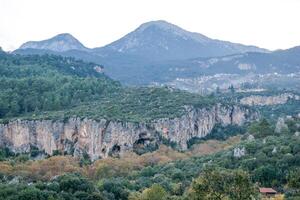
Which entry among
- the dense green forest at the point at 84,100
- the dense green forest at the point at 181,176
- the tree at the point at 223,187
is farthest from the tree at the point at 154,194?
the dense green forest at the point at 84,100

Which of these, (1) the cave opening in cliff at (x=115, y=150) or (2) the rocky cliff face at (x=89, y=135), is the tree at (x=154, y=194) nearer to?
(2) the rocky cliff face at (x=89, y=135)

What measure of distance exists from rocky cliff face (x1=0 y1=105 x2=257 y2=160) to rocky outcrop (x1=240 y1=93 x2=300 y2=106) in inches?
2308

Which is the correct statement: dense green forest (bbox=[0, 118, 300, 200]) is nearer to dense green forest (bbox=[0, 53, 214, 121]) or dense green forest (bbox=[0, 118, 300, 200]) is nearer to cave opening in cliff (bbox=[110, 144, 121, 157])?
cave opening in cliff (bbox=[110, 144, 121, 157])

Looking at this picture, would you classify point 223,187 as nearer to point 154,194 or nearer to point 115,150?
point 154,194

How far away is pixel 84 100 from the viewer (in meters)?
116

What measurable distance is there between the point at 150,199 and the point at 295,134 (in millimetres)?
28346

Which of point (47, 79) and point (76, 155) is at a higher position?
point (47, 79)

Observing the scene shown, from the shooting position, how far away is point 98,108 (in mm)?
105250

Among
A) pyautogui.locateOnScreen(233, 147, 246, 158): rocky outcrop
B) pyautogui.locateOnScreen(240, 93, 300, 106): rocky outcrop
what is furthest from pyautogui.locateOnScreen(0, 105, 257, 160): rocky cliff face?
pyautogui.locateOnScreen(240, 93, 300, 106): rocky outcrop

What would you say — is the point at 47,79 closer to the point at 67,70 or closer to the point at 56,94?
the point at 56,94

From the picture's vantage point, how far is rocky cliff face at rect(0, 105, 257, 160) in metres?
96.0

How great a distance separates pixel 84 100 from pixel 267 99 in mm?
57799

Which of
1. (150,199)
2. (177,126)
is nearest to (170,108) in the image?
(177,126)

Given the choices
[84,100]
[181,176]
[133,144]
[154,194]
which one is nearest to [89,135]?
[133,144]
